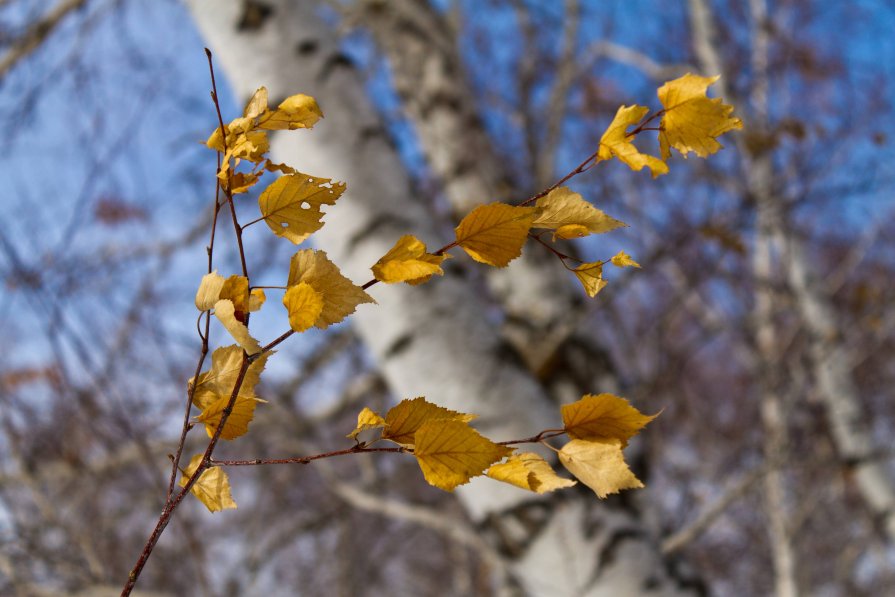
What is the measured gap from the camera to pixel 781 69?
16.0ft

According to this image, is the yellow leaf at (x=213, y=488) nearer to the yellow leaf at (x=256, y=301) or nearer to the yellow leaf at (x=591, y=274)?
the yellow leaf at (x=256, y=301)

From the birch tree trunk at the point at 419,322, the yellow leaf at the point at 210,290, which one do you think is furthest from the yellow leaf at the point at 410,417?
the birch tree trunk at the point at 419,322

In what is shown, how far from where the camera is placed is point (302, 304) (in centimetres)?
32

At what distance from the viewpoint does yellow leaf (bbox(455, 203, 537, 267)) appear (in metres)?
0.34

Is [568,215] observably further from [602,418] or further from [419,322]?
[419,322]

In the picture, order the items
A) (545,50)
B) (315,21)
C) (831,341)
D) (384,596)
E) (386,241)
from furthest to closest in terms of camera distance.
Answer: (384,596) → (545,50) → (831,341) → (315,21) → (386,241)

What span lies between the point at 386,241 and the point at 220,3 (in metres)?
0.53

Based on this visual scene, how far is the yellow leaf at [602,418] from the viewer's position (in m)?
0.34

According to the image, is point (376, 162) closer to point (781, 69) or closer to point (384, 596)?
point (781, 69)

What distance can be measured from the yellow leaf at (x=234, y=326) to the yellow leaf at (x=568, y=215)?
15 centimetres

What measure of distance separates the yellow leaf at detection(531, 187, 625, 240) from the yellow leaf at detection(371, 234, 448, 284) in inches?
2.4

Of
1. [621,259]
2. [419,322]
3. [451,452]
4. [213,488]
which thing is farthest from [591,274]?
[419,322]

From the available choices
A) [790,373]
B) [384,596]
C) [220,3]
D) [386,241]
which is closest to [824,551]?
[790,373]

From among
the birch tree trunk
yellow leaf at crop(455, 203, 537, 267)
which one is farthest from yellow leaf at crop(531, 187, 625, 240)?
the birch tree trunk
